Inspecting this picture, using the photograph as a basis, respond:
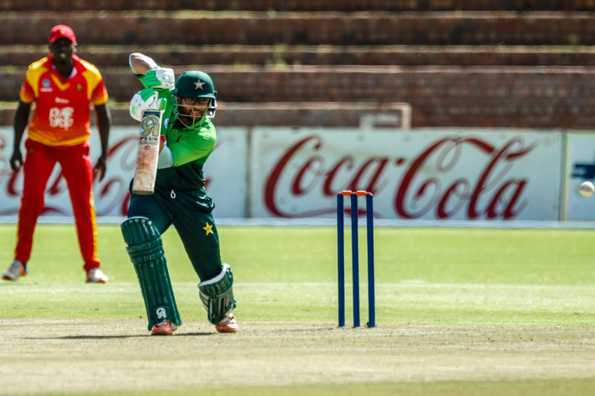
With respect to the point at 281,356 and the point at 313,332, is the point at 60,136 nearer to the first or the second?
the point at 313,332

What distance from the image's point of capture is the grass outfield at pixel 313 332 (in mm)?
7531

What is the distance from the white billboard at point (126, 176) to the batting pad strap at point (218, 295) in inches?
603

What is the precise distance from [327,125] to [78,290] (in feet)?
54.1

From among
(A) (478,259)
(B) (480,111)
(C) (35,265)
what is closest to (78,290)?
(C) (35,265)

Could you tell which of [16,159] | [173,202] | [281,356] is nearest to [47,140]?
[16,159]

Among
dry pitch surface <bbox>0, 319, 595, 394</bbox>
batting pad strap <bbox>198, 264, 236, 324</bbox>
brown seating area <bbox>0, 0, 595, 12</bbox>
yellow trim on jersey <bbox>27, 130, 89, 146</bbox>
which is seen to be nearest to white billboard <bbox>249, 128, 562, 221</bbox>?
brown seating area <bbox>0, 0, 595, 12</bbox>

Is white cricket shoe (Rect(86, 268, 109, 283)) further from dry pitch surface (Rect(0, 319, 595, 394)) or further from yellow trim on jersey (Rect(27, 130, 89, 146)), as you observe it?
dry pitch surface (Rect(0, 319, 595, 394))

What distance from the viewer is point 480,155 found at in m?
25.4

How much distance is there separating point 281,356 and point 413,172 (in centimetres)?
1703

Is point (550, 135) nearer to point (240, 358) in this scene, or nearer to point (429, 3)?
point (429, 3)

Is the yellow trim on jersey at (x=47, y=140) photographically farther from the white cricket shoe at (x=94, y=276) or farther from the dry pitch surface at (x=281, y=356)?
the dry pitch surface at (x=281, y=356)

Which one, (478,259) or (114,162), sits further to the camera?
(114,162)

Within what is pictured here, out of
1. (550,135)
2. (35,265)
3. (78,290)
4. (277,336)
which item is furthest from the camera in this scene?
(550,135)

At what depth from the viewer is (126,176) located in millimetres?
25266
